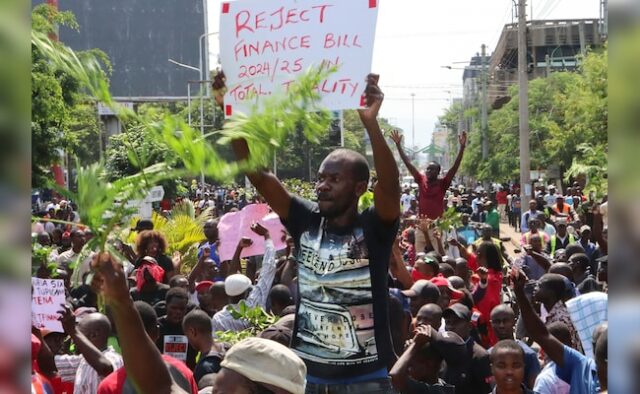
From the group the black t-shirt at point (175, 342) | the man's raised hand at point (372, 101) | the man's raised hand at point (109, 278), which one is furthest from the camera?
the black t-shirt at point (175, 342)

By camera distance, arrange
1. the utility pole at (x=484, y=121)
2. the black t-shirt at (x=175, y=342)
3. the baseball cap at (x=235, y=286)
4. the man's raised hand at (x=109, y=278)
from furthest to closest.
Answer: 1. the utility pole at (x=484, y=121)
2. the baseball cap at (x=235, y=286)
3. the black t-shirt at (x=175, y=342)
4. the man's raised hand at (x=109, y=278)

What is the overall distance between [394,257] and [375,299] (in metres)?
2.52

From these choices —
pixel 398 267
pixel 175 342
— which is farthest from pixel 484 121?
pixel 175 342

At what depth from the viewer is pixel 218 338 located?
514cm

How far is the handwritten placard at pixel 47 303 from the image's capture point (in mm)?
4574

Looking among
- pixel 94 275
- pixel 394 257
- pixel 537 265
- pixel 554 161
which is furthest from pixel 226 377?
pixel 554 161

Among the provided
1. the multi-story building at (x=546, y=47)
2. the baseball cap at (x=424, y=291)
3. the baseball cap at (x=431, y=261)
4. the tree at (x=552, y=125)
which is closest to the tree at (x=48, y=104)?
the baseball cap at (x=424, y=291)

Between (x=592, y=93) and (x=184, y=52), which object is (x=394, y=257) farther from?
(x=184, y=52)

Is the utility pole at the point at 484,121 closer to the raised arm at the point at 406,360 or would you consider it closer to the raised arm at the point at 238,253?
the raised arm at the point at 238,253

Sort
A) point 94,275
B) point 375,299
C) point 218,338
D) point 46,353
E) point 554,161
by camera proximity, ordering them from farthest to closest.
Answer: point 554,161 → point 218,338 → point 46,353 → point 375,299 → point 94,275

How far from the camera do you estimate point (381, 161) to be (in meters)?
3.01

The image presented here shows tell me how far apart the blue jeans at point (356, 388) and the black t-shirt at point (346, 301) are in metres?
0.03

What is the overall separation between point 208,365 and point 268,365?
2277mm

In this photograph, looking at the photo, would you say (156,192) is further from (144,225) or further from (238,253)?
(144,225)
